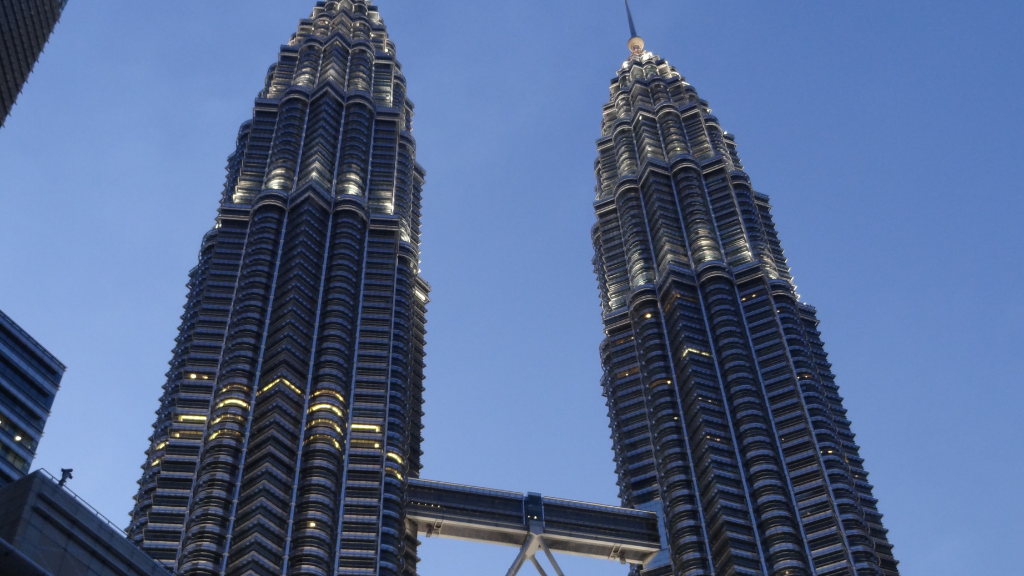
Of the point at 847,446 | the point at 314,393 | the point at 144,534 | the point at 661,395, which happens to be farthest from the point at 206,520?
the point at 847,446

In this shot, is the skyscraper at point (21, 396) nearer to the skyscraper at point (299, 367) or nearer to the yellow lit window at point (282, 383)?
the skyscraper at point (299, 367)

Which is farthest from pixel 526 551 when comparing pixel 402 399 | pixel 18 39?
pixel 18 39

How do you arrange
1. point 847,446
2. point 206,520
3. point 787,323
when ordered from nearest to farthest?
point 206,520 → point 847,446 → point 787,323

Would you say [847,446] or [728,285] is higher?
[728,285]

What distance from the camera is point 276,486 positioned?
4998 inches

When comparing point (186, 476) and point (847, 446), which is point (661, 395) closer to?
point (847, 446)

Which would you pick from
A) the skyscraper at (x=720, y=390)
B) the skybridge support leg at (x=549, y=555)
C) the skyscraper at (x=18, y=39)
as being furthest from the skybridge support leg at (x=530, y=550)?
the skyscraper at (x=18, y=39)

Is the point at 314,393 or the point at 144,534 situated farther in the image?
the point at 314,393

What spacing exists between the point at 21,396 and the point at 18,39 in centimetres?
6307

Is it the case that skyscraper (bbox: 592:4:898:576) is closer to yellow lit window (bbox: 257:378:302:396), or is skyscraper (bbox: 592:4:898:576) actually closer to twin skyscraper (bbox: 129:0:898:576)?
twin skyscraper (bbox: 129:0:898:576)

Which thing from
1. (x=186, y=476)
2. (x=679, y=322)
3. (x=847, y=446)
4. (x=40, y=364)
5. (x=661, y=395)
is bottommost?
(x=40, y=364)

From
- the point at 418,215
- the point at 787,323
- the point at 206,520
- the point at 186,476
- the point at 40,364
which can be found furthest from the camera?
the point at 418,215

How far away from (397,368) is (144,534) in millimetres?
36895

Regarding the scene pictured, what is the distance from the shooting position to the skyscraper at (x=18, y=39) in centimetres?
11919
